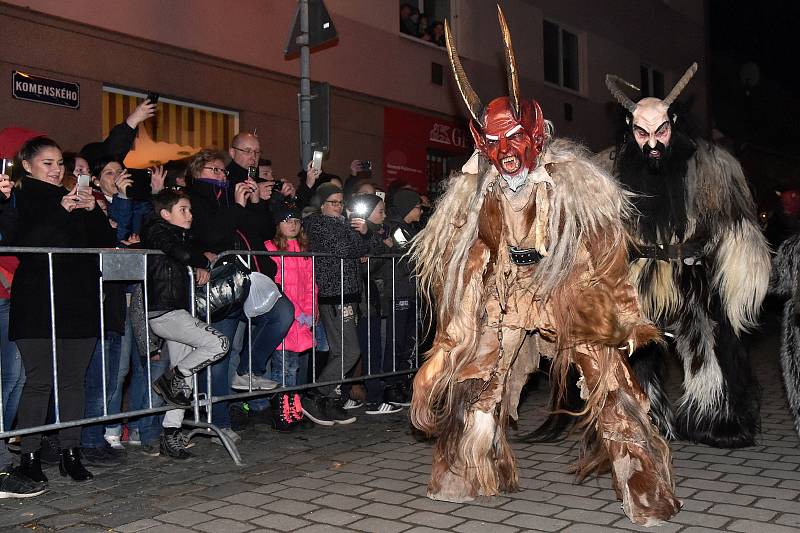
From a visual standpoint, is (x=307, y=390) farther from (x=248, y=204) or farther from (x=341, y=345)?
(x=248, y=204)

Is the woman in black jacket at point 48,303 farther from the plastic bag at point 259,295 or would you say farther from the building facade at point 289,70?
the building facade at point 289,70

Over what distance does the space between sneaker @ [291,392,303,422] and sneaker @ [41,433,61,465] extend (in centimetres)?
176

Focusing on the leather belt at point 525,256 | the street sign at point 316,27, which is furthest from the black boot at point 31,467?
the street sign at point 316,27

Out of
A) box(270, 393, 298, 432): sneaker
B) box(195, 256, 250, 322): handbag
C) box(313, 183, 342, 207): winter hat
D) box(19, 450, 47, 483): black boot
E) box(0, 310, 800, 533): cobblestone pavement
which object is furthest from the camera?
box(313, 183, 342, 207): winter hat

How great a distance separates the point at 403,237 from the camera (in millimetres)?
7535

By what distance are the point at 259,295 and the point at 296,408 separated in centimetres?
101

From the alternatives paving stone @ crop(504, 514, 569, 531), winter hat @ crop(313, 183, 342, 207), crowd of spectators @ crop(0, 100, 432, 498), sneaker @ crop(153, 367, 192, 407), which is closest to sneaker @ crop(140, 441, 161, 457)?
crowd of spectators @ crop(0, 100, 432, 498)

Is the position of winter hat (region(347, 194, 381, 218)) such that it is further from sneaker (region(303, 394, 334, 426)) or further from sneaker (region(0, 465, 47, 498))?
sneaker (region(0, 465, 47, 498))

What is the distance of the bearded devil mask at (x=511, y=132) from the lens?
159 inches

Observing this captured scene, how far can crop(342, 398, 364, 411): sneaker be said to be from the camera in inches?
290

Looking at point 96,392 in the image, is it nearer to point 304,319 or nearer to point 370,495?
point 304,319

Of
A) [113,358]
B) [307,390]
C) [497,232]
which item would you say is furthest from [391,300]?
[497,232]

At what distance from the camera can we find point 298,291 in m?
6.73

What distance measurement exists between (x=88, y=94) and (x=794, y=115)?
30.2 meters
